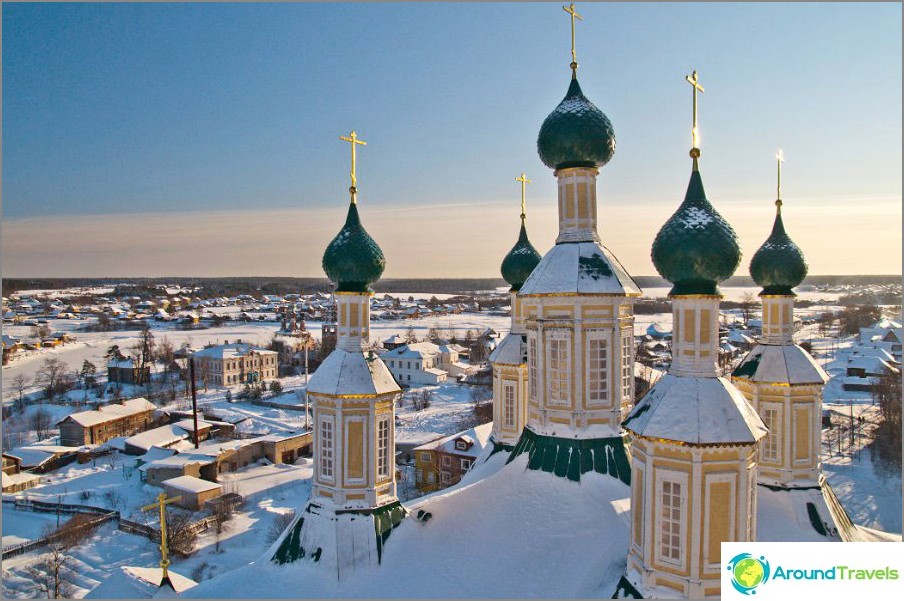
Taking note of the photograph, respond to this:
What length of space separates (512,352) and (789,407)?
568 cm

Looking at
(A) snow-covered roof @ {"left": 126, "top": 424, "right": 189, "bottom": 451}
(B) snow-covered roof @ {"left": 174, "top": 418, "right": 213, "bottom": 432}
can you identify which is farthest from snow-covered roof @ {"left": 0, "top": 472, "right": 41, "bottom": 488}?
(B) snow-covered roof @ {"left": 174, "top": 418, "right": 213, "bottom": 432}

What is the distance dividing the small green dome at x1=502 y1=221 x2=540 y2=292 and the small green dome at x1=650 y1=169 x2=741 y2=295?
6.80 m

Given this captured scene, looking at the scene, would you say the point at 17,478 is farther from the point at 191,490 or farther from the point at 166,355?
the point at 166,355

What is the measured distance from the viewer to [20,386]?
4316 centimetres

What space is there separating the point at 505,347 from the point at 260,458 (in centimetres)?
2120

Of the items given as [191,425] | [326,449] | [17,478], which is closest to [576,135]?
[326,449]

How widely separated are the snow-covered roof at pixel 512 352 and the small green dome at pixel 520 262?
1370 mm

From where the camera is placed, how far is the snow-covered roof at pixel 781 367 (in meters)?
10.3

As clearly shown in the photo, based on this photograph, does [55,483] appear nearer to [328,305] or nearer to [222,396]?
[222,396]

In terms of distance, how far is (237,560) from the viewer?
756 inches

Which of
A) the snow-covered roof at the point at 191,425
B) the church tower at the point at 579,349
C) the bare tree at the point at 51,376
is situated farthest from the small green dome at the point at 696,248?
the bare tree at the point at 51,376

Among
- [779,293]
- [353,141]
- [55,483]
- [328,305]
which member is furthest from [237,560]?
[328,305]

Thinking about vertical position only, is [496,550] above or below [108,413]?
above

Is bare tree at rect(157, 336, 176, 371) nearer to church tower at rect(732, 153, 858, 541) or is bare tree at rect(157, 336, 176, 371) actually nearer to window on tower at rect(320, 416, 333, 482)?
window on tower at rect(320, 416, 333, 482)
